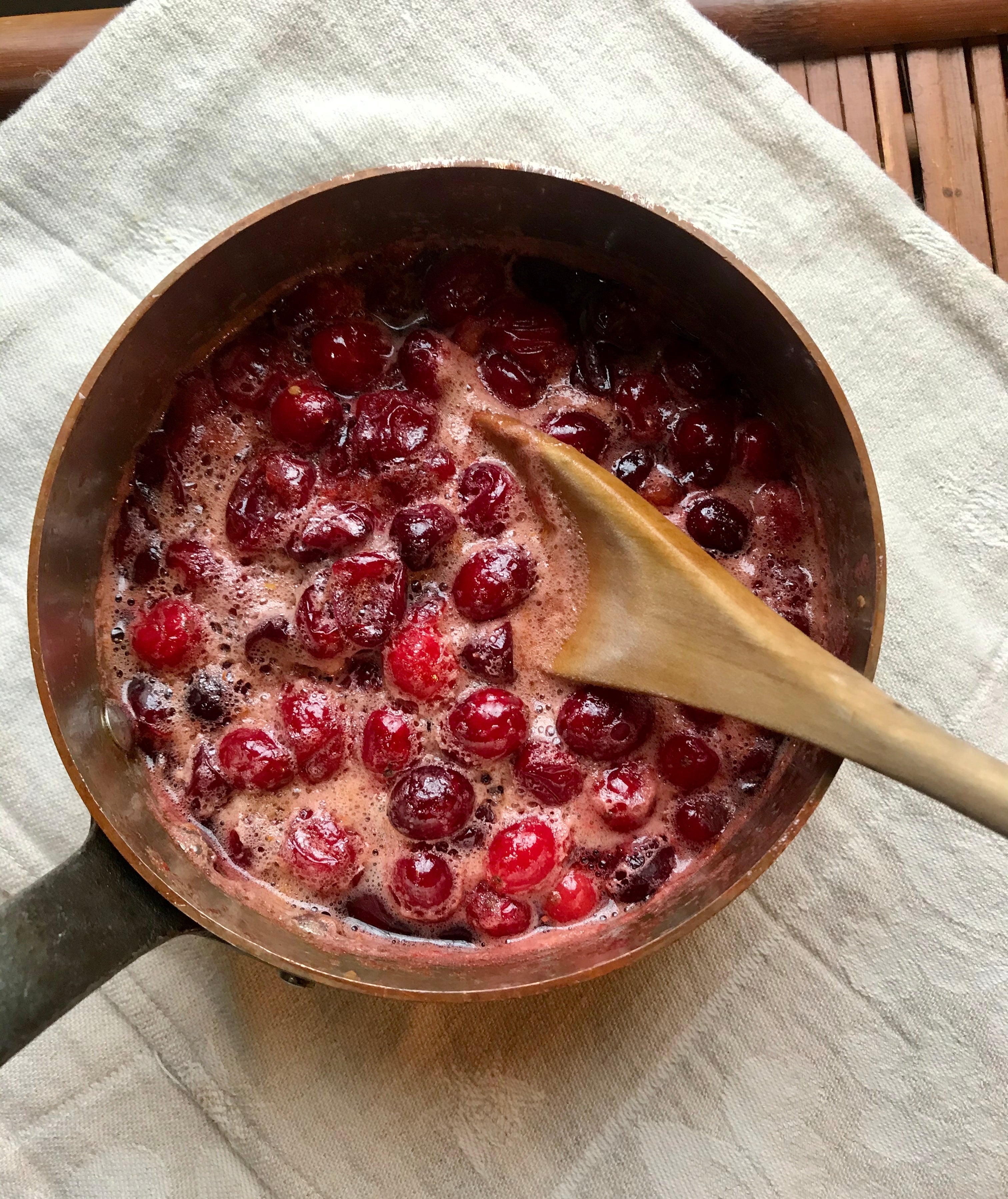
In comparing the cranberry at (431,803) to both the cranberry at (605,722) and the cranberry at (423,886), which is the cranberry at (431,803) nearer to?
the cranberry at (423,886)

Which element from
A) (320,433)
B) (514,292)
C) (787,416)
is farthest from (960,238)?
(320,433)

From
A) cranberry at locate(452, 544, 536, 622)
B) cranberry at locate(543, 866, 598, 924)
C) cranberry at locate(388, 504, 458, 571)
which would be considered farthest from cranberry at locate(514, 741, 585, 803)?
cranberry at locate(388, 504, 458, 571)

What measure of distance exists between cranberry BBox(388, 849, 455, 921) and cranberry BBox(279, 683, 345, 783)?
18cm

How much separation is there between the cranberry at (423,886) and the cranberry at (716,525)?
0.63 m

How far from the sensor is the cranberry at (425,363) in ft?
5.21

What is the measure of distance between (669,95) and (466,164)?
51 cm

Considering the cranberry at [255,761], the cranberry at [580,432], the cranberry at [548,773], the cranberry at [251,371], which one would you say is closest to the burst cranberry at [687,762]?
the cranberry at [548,773]

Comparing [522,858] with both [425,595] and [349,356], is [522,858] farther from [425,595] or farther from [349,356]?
[349,356]

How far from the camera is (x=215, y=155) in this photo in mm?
1693

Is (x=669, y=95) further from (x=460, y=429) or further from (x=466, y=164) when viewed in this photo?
(x=460, y=429)

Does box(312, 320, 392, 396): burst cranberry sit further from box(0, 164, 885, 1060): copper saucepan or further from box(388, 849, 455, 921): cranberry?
box(388, 849, 455, 921): cranberry

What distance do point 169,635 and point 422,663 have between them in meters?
0.39

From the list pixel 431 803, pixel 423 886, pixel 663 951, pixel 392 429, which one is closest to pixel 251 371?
pixel 392 429

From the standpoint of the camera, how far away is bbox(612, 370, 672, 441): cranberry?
5.17ft
